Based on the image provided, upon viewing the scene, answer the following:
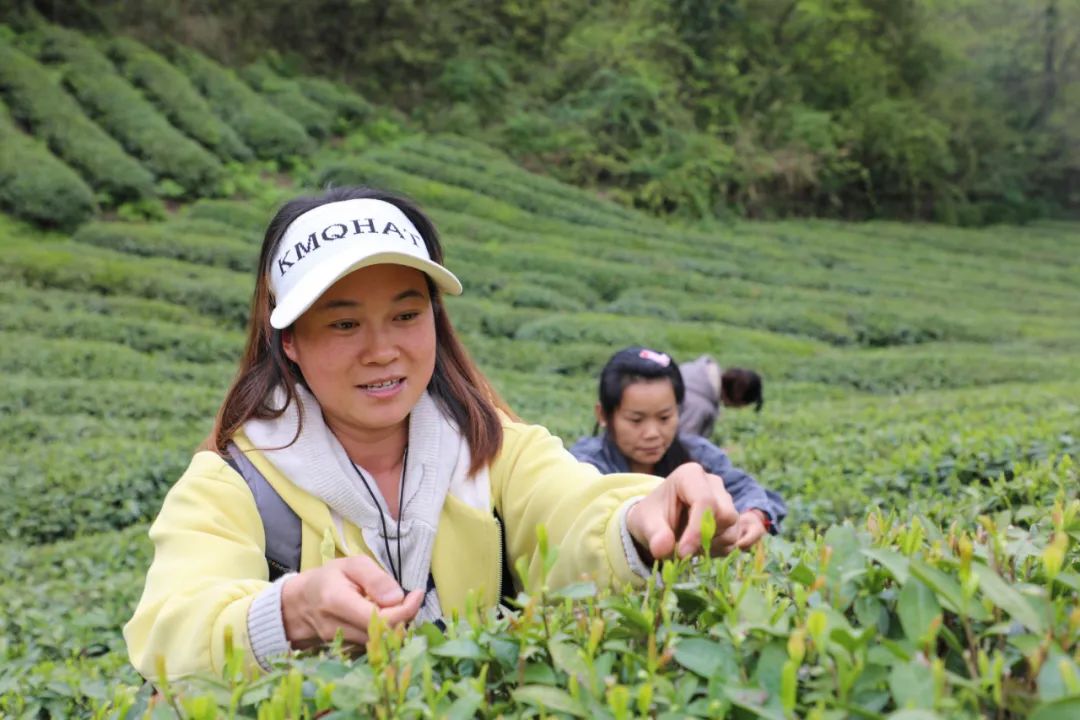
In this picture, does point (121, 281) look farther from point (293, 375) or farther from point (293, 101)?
point (293, 375)

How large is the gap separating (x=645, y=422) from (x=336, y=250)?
6.93ft

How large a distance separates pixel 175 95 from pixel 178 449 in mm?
12104

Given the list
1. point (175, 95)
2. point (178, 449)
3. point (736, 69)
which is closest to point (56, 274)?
point (178, 449)

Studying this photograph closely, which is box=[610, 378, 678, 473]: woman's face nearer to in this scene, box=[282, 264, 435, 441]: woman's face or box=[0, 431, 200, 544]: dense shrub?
box=[282, 264, 435, 441]: woman's face

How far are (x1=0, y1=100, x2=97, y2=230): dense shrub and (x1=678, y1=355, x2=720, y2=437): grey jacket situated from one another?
428 inches

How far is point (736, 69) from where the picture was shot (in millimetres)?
23844

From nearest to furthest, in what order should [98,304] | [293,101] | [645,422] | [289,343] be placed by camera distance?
[289,343]
[645,422]
[98,304]
[293,101]

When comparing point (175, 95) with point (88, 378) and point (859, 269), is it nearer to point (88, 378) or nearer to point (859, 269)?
point (88, 378)

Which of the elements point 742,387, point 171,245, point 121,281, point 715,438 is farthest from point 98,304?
point 742,387

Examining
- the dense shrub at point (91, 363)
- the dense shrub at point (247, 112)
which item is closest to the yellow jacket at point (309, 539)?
the dense shrub at point (91, 363)

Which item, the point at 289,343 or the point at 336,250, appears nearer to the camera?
the point at 336,250

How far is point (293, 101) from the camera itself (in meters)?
18.8

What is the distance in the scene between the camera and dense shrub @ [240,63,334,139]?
734 inches

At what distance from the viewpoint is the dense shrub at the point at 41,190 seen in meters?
12.8
